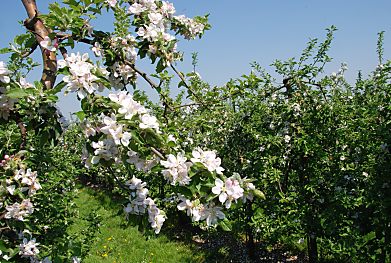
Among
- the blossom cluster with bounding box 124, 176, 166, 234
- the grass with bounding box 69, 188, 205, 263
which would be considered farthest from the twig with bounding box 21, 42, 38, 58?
the grass with bounding box 69, 188, 205, 263

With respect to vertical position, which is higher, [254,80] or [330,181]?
[254,80]

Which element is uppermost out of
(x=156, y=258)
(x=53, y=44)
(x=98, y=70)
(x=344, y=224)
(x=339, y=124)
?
(x=339, y=124)

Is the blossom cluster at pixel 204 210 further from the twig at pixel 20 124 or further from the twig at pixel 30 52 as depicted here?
the twig at pixel 30 52

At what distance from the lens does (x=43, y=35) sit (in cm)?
162

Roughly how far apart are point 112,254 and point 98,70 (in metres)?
5.48

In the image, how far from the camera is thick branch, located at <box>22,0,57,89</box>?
5.16 ft

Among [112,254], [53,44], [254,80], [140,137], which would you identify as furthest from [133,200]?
[112,254]

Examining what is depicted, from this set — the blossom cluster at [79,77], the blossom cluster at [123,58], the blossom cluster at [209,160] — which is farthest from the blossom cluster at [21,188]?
the blossom cluster at [209,160]

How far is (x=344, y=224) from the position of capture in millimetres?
3977

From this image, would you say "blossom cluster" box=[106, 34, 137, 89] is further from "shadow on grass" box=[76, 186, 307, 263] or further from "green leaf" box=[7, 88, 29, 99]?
"shadow on grass" box=[76, 186, 307, 263]

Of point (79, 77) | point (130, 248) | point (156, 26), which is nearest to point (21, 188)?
point (79, 77)

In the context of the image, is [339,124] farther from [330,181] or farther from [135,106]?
[135,106]

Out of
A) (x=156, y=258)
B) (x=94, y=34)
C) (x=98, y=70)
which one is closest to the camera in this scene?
(x=98, y=70)

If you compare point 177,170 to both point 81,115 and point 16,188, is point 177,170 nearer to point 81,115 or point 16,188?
point 81,115
